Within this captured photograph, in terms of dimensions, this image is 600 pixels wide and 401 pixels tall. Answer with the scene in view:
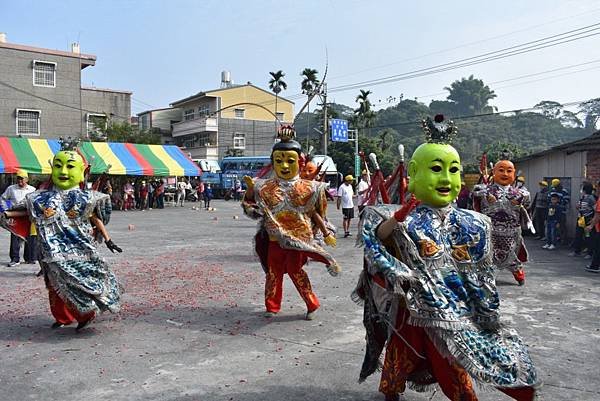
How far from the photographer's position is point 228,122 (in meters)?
45.2

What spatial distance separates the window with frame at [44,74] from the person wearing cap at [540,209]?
25104 mm

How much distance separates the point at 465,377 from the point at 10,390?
317 centimetres

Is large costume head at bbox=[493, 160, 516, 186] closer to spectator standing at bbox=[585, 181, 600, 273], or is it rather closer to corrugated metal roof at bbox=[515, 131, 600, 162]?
spectator standing at bbox=[585, 181, 600, 273]

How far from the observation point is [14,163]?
19.9m

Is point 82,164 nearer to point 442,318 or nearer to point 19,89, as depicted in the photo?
point 442,318

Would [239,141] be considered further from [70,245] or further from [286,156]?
Answer: [70,245]

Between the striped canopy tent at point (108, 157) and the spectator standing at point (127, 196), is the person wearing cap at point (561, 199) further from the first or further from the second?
the spectator standing at point (127, 196)

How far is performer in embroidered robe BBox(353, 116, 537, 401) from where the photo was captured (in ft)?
10.4

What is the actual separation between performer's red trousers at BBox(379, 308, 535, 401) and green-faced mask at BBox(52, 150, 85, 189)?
3.67 metres

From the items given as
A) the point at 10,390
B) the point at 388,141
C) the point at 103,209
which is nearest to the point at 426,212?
the point at 10,390

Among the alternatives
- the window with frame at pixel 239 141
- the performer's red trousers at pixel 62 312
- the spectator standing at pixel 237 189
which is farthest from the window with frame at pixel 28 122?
the performer's red trousers at pixel 62 312

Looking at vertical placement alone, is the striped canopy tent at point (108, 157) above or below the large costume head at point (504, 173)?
above

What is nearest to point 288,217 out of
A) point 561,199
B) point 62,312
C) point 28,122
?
point 62,312

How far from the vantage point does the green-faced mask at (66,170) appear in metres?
5.56
